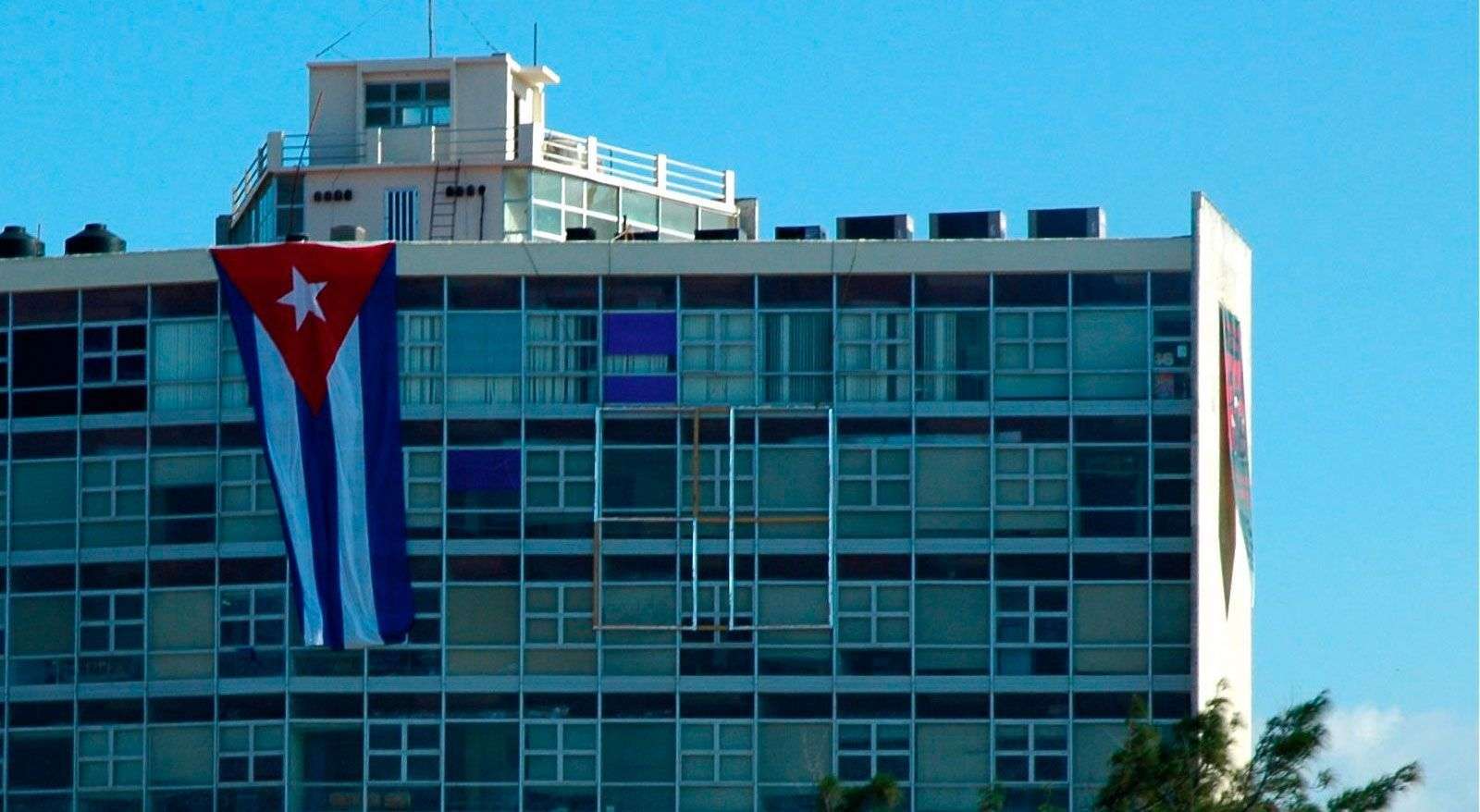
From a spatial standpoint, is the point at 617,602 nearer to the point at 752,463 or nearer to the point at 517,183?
the point at 752,463

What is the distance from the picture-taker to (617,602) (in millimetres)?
80812

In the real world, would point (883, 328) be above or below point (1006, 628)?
above

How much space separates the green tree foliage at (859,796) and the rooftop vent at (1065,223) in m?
22.0

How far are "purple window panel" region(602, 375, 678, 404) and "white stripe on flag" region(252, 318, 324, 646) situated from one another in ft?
23.0

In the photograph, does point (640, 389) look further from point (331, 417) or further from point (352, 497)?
point (331, 417)

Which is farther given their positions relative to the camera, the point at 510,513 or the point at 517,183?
the point at 517,183

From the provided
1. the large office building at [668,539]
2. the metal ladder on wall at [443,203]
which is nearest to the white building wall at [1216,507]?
the large office building at [668,539]

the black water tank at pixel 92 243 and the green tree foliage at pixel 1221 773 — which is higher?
the black water tank at pixel 92 243

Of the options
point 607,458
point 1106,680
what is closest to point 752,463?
point 607,458

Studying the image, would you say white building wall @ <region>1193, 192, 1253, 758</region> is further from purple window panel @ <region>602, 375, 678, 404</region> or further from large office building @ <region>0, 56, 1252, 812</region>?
→ purple window panel @ <region>602, 375, 678, 404</region>

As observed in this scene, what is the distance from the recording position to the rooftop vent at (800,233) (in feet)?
277

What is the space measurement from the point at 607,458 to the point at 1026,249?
10.3 m

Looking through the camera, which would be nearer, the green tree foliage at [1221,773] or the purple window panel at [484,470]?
the green tree foliage at [1221,773]

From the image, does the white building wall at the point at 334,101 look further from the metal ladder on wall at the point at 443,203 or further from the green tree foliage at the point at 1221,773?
the green tree foliage at the point at 1221,773
